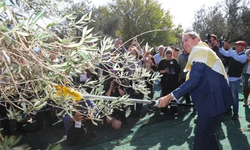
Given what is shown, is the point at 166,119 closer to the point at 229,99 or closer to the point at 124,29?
the point at 229,99

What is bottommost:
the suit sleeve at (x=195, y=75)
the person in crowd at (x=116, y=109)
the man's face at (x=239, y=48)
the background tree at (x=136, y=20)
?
the person in crowd at (x=116, y=109)

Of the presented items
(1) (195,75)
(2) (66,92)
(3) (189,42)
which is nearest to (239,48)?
(3) (189,42)

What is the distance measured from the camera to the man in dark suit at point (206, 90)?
2945mm

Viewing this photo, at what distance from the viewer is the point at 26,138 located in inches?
191

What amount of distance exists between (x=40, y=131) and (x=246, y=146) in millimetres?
4320

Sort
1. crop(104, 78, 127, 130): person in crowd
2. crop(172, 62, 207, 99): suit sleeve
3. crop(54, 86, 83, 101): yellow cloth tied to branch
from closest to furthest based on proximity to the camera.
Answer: crop(54, 86, 83, 101): yellow cloth tied to branch → crop(172, 62, 207, 99): suit sleeve → crop(104, 78, 127, 130): person in crowd

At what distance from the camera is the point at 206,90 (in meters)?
2.98

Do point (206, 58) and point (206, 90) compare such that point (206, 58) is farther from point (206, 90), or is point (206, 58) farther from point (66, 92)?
point (66, 92)

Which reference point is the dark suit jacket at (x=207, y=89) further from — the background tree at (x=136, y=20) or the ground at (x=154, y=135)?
the background tree at (x=136, y=20)

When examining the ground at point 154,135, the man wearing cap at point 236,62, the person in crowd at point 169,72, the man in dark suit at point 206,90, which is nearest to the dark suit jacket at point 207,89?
the man in dark suit at point 206,90

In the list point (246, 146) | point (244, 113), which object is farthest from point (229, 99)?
point (244, 113)

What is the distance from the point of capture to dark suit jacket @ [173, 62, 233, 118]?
9.62 feet

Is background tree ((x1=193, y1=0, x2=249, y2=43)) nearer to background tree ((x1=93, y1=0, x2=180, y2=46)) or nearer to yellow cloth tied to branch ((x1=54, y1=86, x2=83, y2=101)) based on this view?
background tree ((x1=93, y1=0, x2=180, y2=46))

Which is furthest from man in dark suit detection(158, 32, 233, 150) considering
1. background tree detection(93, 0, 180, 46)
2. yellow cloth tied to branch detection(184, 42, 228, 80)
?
background tree detection(93, 0, 180, 46)
